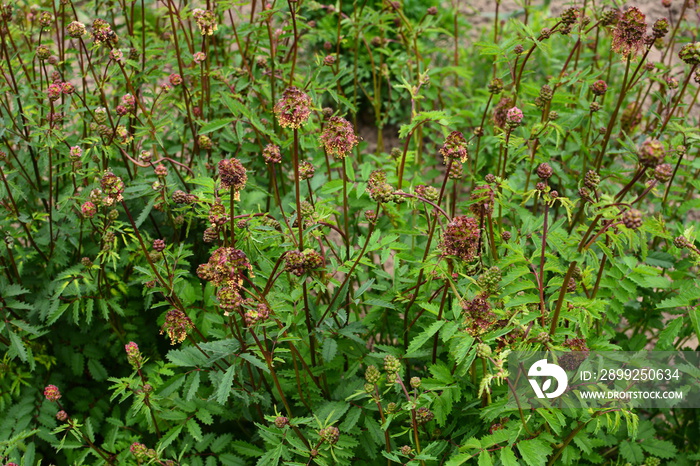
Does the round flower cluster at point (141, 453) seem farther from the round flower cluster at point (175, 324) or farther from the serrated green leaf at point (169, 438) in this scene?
the round flower cluster at point (175, 324)

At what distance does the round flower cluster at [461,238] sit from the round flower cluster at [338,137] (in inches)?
19.6

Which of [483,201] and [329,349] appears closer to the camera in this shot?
[483,201]

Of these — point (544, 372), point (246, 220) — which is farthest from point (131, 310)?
point (544, 372)

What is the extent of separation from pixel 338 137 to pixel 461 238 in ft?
1.97

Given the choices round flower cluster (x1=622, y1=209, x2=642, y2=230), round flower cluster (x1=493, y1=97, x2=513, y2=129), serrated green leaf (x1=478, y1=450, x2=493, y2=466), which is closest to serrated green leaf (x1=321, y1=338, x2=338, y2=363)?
serrated green leaf (x1=478, y1=450, x2=493, y2=466)

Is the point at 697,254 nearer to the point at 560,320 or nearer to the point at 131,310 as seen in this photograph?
the point at 560,320

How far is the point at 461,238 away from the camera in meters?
2.15

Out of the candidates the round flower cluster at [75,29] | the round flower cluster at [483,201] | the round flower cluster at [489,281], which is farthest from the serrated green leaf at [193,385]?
Result: the round flower cluster at [75,29]

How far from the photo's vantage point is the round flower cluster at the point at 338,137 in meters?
2.30

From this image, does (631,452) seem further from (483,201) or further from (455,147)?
(455,147)

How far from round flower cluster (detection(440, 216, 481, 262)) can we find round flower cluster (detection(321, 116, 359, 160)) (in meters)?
0.50

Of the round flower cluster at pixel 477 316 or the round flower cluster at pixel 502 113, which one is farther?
the round flower cluster at pixel 502 113

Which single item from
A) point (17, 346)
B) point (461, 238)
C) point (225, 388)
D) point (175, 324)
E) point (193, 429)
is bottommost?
point (193, 429)

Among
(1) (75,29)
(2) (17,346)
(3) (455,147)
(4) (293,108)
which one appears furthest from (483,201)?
(2) (17,346)
